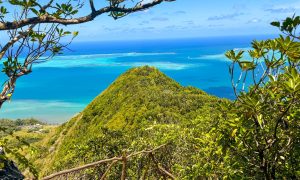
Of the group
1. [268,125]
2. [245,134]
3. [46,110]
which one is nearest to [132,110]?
[268,125]

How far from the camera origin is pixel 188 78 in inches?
6521

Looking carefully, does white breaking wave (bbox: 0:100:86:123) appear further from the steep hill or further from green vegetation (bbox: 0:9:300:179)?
green vegetation (bbox: 0:9:300:179)

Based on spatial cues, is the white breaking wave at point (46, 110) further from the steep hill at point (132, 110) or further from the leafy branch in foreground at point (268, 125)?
the leafy branch in foreground at point (268, 125)

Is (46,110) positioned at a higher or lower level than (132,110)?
lower

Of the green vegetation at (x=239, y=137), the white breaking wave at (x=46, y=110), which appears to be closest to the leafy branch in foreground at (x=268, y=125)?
the green vegetation at (x=239, y=137)

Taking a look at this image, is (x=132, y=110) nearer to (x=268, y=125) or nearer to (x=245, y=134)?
(x=268, y=125)

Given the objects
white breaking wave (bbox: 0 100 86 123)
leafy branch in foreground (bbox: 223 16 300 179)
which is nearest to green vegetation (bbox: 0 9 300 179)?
→ leafy branch in foreground (bbox: 223 16 300 179)

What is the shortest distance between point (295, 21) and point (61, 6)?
Answer: 220cm

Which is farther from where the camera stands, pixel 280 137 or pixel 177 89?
pixel 177 89

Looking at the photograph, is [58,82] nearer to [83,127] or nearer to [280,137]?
[83,127]

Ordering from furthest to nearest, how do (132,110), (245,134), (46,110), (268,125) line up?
(46,110) → (132,110) → (268,125) → (245,134)

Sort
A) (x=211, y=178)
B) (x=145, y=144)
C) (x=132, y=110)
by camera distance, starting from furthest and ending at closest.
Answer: (x=132, y=110)
(x=145, y=144)
(x=211, y=178)

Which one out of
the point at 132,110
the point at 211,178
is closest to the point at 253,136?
the point at 211,178

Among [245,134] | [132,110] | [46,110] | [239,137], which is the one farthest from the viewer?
[46,110]
